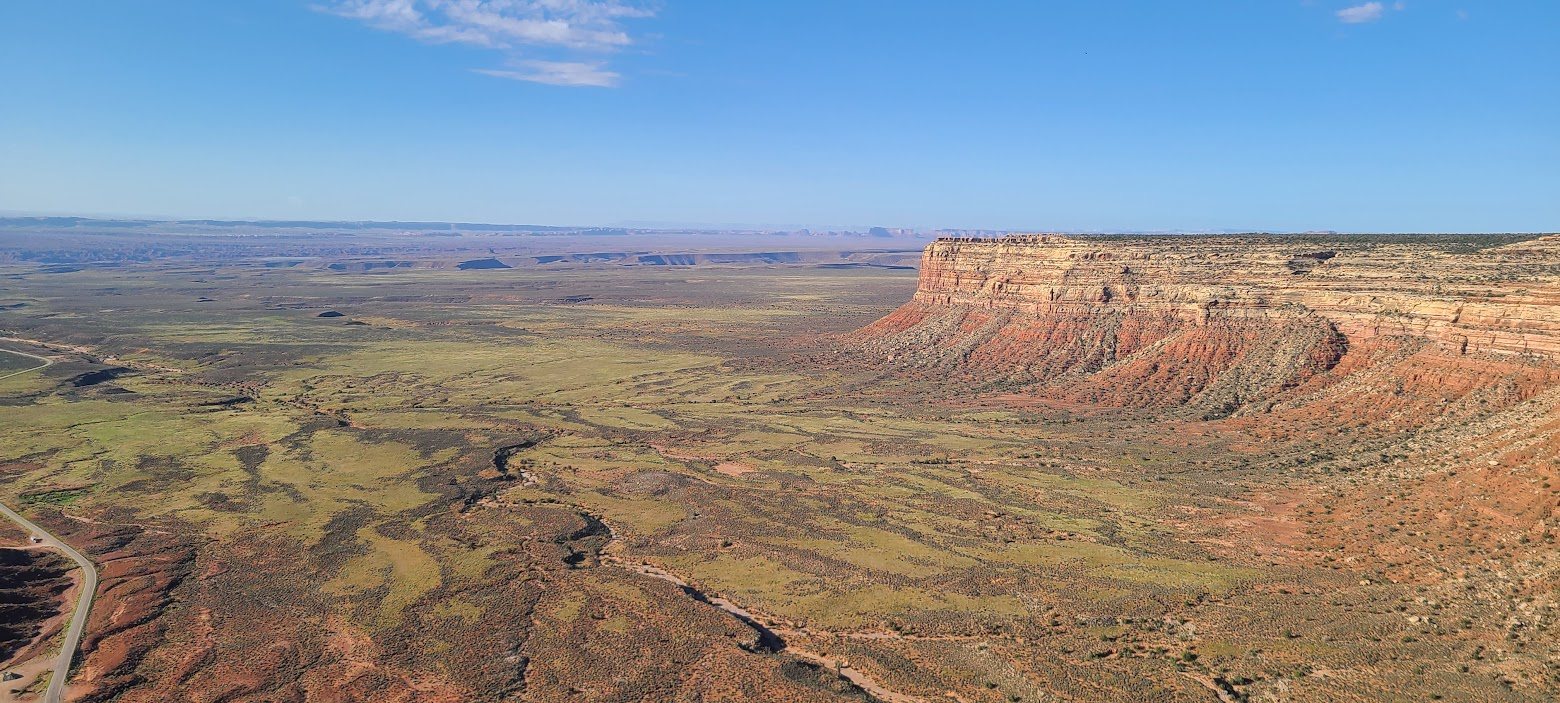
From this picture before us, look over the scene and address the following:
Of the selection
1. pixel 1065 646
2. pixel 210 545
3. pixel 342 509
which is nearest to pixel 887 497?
pixel 1065 646

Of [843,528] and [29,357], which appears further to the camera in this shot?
[29,357]

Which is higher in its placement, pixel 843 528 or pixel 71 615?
pixel 843 528

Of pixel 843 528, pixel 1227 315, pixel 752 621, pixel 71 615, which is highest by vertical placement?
pixel 1227 315

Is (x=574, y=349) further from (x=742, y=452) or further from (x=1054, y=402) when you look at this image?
(x=1054, y=402)

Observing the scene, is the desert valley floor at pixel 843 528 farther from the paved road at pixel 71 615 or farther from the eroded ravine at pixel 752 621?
the paved road at pixel 71 615

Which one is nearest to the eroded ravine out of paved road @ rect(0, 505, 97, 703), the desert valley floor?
the desert valley floor

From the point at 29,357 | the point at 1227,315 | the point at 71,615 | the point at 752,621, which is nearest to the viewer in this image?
the point at 752,621

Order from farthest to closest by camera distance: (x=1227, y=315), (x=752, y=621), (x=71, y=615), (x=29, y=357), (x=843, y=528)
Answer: (x=29, y=357) → (x=1227, y=315) → (x=843, y=528) → (x=71, y=615) → (x=752, y=621)

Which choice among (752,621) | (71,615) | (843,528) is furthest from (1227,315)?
(71,615)

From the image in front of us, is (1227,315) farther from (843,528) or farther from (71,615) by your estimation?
(71,615)
